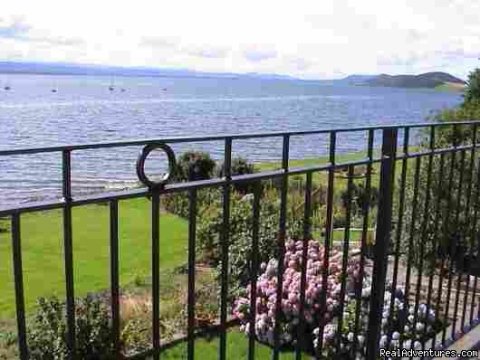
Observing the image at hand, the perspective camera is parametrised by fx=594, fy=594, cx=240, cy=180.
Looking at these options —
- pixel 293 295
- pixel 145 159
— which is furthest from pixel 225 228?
pixel 293 295

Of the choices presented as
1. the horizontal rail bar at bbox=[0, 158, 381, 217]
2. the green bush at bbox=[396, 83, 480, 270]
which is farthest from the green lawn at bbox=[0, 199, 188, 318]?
the horizontal rail bar at bbox=[0, 158, 381, 217]

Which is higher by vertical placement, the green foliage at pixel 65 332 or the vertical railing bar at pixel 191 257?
the vertical railing bar at pixel 191 257

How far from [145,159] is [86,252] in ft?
29.2

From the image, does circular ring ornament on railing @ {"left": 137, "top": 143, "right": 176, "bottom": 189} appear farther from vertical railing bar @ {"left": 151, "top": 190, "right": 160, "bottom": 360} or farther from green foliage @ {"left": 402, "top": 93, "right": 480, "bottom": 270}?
green foliage @ {"left": 402, "top": 93, "right": 480, "bottom": 270}

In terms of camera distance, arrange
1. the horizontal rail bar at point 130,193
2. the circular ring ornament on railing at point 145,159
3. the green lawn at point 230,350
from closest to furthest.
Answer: the horizontal rail bar at point 130,193 < the circular ring ornament on railing at point 145,159 < the green lawn at point 230,350

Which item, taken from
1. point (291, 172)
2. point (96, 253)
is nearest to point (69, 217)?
point (291, 172)

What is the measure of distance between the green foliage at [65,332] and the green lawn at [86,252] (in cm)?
179

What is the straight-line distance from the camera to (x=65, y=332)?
15.2ft

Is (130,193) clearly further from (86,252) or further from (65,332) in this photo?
(86,252)

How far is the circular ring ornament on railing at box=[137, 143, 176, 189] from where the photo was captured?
1410 millimetres

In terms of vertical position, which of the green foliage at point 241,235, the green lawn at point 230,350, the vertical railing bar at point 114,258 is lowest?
the green lawn at point 230,350

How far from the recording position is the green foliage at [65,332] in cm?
450

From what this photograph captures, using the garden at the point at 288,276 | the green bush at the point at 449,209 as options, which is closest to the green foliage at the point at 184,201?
the garden at the point at 288,276

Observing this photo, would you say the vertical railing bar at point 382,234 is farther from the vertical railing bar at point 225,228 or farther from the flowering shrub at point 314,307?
the flowering shrub at point 314,307
